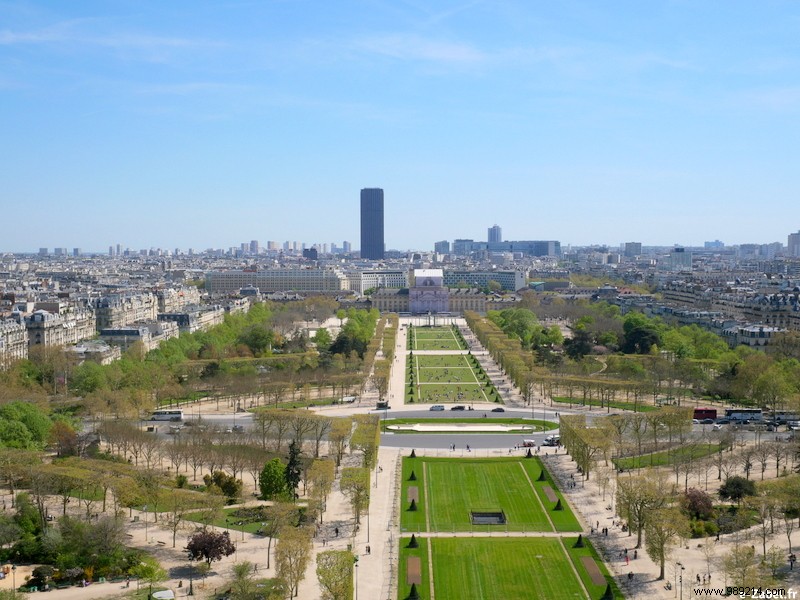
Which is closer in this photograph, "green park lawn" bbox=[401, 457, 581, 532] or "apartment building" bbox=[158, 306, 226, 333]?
"green park lawn" bbox=[401, 457, 581, 532]

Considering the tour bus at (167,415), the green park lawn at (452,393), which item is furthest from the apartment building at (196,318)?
the tour bus at (167,415)

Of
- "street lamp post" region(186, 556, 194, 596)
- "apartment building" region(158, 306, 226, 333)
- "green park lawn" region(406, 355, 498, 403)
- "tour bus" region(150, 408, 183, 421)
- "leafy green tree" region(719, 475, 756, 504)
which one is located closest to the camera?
"street lamp post" region(186, 556, 194, 596)

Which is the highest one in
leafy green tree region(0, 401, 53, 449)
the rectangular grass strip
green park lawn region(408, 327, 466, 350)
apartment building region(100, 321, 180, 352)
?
apartment building region(100, 321, 180, 352)

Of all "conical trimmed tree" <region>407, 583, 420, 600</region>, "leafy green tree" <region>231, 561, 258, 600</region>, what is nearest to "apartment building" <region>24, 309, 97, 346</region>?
"leafy green tree" <region>231, 561, 258, 600</region>

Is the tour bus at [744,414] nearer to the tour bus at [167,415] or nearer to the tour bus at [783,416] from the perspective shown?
the tour bus at [783,416]

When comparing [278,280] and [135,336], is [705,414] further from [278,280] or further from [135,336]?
[278,280]

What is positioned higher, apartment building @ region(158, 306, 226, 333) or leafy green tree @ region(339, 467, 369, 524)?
apartment building @ region(158, 306, 226, 333)

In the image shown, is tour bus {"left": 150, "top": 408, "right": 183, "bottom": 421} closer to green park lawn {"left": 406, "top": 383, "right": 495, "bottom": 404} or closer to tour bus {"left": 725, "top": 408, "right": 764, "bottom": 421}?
green park lawn {"left": 406, "top": 383, "right": 495, "bottom": 404}
